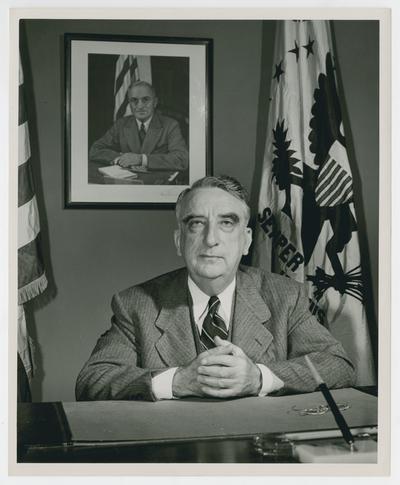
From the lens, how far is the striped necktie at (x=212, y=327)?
2.05 m

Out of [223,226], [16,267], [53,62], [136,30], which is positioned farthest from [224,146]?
[16,267]

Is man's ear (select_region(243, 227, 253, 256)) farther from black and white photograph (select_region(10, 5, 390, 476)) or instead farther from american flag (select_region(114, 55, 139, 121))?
american flag (select_region(114, 55, 139, 121))

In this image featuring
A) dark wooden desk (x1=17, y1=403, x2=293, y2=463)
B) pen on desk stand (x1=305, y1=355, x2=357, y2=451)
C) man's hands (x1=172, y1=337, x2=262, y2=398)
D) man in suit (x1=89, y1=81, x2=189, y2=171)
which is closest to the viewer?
dark wooden desk (x1=17, y1=403, x2=293, y2=463)

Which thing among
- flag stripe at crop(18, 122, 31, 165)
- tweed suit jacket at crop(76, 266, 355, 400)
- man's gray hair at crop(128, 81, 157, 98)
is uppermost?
man's gray hair at crop(128, 81, 157, 98)

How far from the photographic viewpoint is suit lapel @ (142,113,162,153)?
215 centimetres

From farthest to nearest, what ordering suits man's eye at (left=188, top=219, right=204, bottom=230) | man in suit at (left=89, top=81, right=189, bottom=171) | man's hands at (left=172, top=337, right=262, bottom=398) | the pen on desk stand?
man in suit at (left=89, top=81, right=189, bottom=171) < man's eye at (left=188, top=219, right=204, bottom=230) < man's hands at (left=172, top=337, right=262, bottom=398) < the pen on desk stand

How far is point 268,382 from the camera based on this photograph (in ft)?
6.53

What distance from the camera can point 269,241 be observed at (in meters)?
2.27

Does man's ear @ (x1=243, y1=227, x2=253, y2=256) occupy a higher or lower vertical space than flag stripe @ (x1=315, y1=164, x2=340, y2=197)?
lower

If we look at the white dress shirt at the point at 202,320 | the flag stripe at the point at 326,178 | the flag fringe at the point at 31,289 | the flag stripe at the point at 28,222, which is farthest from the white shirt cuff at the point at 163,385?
the flag stripe at the point at 326,178

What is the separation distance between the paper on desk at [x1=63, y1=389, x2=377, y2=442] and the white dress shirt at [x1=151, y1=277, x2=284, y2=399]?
42 millimetres

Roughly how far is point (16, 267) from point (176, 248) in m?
0.56

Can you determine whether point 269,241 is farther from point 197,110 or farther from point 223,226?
point 197,110

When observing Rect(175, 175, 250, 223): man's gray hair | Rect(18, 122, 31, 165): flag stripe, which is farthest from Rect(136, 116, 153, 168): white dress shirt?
Rect(18, 122, 31, 165): flag stripe
